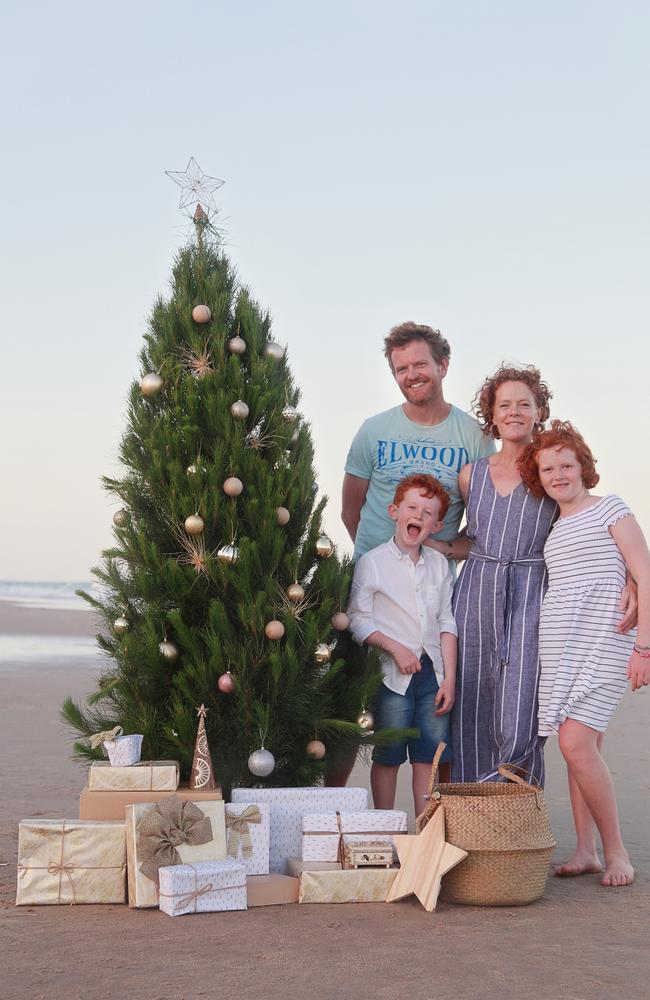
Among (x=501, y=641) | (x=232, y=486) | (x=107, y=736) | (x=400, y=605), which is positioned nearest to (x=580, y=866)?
(x=501, y=641)

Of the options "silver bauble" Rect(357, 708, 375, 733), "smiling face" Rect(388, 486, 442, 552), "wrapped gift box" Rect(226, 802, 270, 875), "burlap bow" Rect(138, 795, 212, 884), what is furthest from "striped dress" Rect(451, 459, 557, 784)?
"burlap bow" Rect(138, 795, 212, 884)

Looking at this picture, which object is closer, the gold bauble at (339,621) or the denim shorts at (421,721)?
the gold bauble at (339,621)

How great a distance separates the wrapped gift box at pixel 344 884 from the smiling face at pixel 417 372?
226 centimetres

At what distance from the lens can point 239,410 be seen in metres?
4.76

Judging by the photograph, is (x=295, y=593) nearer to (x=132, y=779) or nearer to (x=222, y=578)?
(x=222, y=578)

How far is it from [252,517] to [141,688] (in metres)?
0.87

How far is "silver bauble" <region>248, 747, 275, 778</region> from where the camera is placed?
14.7ft

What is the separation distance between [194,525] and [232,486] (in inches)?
9.5

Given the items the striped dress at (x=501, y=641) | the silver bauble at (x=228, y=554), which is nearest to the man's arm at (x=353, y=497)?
the striped dress at (x=501, y=641)

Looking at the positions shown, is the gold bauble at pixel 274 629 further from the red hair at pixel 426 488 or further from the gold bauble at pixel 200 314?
the gold bauble at pixel 200 314

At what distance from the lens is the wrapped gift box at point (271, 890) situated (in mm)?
4195

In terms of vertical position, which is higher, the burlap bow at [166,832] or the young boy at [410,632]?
the young boy at [410,632]

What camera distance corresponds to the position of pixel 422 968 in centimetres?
339

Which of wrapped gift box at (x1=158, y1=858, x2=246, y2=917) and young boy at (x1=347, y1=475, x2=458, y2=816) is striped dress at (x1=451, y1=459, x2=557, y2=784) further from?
wrapped gift box at (x1=158, y1=858, x2=246, y2=917)
